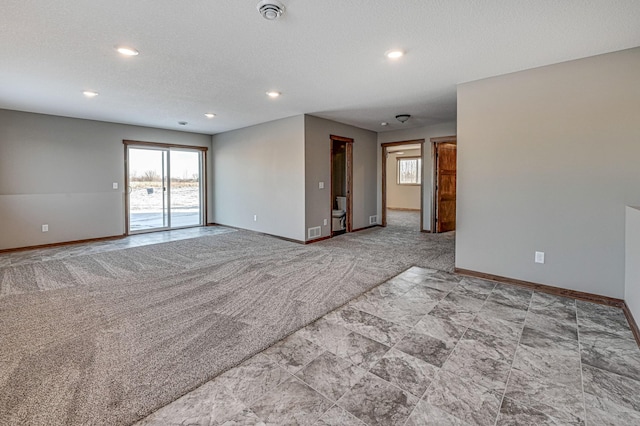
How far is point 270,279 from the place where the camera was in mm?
3705

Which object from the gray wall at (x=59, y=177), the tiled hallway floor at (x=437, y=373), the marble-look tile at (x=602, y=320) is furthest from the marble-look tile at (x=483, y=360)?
the gray wall at (x=59, y=177)

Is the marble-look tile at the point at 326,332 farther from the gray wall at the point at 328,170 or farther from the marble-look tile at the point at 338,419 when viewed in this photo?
the gray wall at the point at 328,170

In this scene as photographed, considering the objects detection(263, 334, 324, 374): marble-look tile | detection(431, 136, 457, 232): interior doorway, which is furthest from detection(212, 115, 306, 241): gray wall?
detection(263, 334, 324, 374): marble-look tile

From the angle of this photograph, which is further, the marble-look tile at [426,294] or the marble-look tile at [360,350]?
the marble-look tile at [426,294]

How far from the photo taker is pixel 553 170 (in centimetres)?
323

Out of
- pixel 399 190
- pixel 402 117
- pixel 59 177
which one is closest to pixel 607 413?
pixel 402 117

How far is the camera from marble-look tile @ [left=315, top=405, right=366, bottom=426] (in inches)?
59.1

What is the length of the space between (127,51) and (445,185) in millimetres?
6542

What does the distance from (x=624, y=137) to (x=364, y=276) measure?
3.03 metres

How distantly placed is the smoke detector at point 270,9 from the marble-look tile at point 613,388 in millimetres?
3219

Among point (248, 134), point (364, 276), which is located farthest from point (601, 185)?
point (248, 134)

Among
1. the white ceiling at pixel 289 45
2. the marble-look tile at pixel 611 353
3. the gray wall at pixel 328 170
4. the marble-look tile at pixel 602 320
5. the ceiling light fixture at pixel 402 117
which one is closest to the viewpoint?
the marble-look tile at pixel 611 353

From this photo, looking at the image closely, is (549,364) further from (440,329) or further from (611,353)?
(440,329)

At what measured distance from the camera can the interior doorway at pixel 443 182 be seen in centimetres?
685
